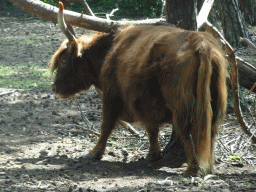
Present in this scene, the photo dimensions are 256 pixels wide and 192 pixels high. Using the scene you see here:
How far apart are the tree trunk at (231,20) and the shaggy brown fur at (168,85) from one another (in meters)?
4.07

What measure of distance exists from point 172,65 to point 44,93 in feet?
15.2

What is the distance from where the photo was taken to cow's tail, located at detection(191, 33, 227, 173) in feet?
10.8

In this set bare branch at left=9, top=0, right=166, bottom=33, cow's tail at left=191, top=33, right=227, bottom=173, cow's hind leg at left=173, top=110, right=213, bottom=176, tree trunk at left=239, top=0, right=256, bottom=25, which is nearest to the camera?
cow's tail at left=191, top=33, right=227, bottom=173

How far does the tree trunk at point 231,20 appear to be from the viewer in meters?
8.07

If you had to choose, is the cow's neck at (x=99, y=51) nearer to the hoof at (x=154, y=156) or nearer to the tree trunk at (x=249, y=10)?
the hoof at (x=154, y=156)

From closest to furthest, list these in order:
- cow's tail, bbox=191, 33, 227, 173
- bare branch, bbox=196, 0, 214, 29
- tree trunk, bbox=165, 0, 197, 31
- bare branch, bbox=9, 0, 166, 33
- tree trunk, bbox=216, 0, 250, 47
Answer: cow's tail, bbox=191, 33, 227, 173
tree trunk, bbox=165, 0, 197, 31
bare branch, bbox=196, 0, 214, 29
bare branch, bbox=9, 0, 166, 33
tree trunk, bbox=216, 0, 250, 47

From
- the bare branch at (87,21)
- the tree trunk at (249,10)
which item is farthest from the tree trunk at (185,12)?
the tree trunk at (249,10)

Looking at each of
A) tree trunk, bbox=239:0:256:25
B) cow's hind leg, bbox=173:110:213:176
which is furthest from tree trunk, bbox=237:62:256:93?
tree trunk, bbox=239:0:256:25

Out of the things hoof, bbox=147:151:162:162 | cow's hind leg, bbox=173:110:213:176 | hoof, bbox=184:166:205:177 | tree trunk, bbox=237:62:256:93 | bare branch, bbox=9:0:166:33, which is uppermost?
bare branch, bbox=9:0:166:33

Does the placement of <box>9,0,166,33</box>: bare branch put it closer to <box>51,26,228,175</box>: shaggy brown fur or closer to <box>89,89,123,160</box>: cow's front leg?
<box>51,26,228,175</box>: shaggy brown fur

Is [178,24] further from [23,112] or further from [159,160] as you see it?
[23,112]

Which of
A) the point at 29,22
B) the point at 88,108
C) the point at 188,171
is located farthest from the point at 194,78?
the point at 29,22

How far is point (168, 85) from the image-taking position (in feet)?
11.6

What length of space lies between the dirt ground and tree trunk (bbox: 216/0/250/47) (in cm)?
295
